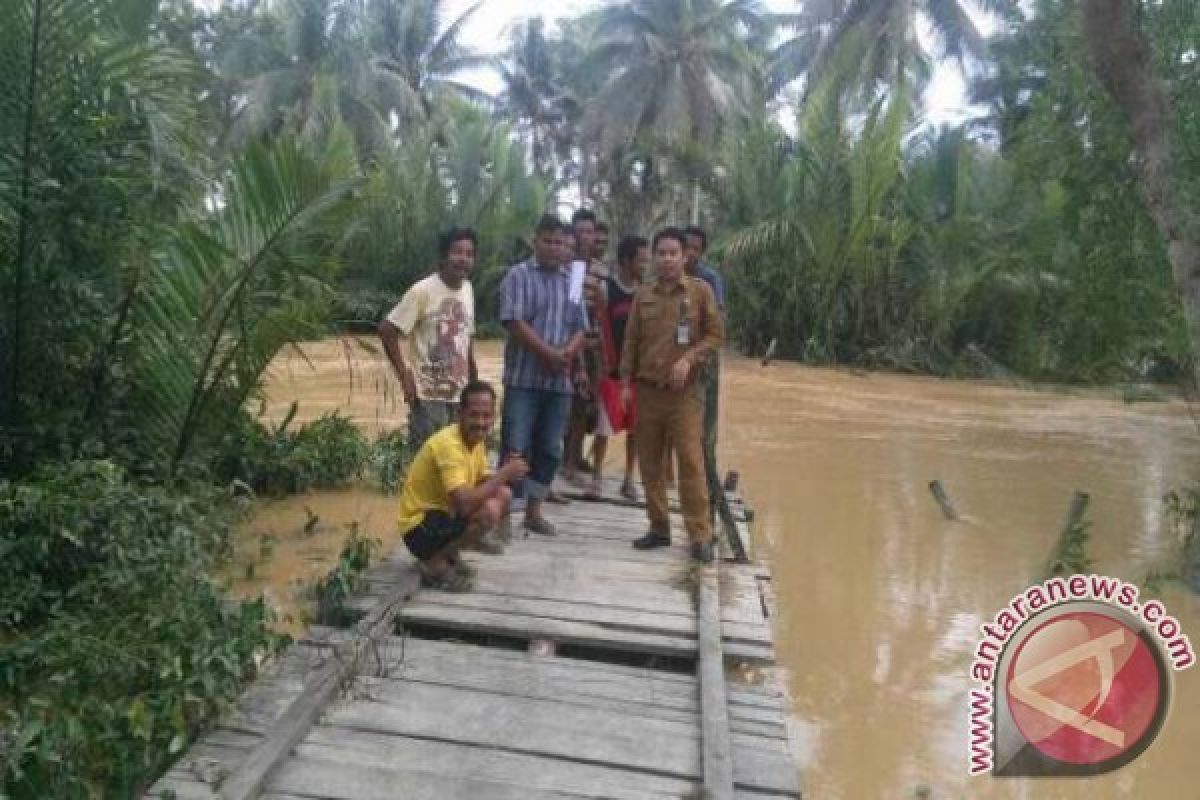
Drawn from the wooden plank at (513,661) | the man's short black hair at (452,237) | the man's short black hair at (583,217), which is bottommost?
the wooden plank at (513,661)

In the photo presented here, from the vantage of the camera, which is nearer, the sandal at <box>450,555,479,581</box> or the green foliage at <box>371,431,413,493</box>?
the sandal at <box>450,555,479,581</box>

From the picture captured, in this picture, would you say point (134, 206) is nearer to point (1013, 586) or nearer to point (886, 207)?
point (1013, 586)

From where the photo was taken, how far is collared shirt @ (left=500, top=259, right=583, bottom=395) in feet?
16.2

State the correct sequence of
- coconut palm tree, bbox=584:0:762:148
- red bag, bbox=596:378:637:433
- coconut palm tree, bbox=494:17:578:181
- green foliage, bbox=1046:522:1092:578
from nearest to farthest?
green foliage, bbox=1046:522:1092:578
red bag, bbox=596:378:637:433
coconut palm tree, bbox=584:0:762:148
coconut palm tree, bbox=494:17:578:181

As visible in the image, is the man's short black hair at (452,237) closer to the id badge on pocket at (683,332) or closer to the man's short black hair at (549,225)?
the man's short black hair at (549,225)

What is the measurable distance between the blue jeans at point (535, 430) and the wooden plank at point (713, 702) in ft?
3.55

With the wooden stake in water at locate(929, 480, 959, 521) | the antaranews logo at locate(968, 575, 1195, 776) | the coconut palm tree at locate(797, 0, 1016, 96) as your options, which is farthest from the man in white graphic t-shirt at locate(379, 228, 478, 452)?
the coconut palm tree at locate(797, 0, 1016, 96)

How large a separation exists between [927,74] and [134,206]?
27.1m

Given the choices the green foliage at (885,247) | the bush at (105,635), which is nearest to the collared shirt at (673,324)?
the bush at (105,635)

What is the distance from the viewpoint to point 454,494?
3.93 meters

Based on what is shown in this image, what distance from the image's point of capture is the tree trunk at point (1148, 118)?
5.16 meters

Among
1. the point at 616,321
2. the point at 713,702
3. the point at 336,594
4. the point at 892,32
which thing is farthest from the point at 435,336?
the point at 892,32

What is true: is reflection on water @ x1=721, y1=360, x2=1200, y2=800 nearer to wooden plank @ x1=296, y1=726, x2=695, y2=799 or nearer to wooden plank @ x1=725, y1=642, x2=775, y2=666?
wooden plank @ x1=725, y1=642, x2=775, y2=666

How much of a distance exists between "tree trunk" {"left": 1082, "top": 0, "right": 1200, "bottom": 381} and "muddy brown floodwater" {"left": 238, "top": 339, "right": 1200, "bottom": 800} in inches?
71.6
